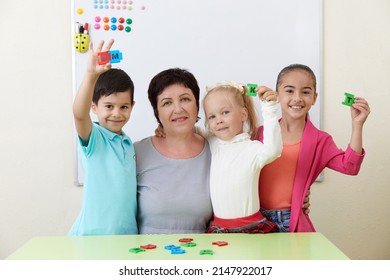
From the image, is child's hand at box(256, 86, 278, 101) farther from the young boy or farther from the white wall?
the white wall

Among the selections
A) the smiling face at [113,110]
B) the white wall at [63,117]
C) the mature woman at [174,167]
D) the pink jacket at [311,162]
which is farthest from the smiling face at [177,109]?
the white wall at [63,117]

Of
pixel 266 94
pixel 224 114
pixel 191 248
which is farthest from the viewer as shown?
pixel 224 114

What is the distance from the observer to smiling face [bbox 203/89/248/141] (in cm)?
143

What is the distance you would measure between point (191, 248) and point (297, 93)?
581mm

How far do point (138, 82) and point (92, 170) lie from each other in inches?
28.2

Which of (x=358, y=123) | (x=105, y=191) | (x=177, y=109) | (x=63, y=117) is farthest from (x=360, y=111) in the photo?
(x=63, y=117)

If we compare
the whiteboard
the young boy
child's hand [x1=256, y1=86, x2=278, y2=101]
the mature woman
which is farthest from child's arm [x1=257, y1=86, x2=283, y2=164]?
the whiteboard

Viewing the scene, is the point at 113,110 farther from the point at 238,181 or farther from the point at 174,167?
the point at 238,181

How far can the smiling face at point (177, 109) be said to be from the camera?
1.48 m

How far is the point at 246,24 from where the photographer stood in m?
2.04

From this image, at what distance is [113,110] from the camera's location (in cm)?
145

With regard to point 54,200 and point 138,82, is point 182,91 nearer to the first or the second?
point 138,82
